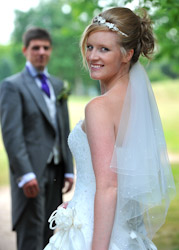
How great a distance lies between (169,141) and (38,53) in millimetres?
15972

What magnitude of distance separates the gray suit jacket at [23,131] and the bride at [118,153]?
74.8 inches

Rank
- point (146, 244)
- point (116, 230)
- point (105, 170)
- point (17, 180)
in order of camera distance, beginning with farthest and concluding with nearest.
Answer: point (17, 180)
point (146, 244)
point (116, 230)
point (105, 170)

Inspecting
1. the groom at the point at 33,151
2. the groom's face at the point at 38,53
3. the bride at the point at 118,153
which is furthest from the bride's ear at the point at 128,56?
the groom's face at the point at 38,53

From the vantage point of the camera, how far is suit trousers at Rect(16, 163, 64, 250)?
4.33m

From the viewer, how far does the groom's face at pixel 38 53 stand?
471 centimetres

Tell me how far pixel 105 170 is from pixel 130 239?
0.46 m

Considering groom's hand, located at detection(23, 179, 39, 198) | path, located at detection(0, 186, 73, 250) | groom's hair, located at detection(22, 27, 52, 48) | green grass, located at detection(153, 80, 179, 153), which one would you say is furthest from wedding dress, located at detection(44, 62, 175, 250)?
green grass, located at detection(153, 80, 179, 153)

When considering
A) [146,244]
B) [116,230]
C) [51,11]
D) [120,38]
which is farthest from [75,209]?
[51,11]

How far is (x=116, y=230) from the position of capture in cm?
219

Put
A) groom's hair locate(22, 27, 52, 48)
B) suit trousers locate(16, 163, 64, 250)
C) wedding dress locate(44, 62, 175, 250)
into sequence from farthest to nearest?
1. groom's hair locate(22, 27, 52, 48)
2. suit trousers locate(16, 163, 64, 250)
3. wedding dress locate(44, 62, 175, 250)

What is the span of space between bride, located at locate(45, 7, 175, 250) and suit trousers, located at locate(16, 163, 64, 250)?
6.43ft

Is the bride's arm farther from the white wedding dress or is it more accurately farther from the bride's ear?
the bride's ear

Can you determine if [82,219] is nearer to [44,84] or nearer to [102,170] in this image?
[102,170]

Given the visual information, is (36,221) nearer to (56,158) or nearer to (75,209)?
(56,158)
